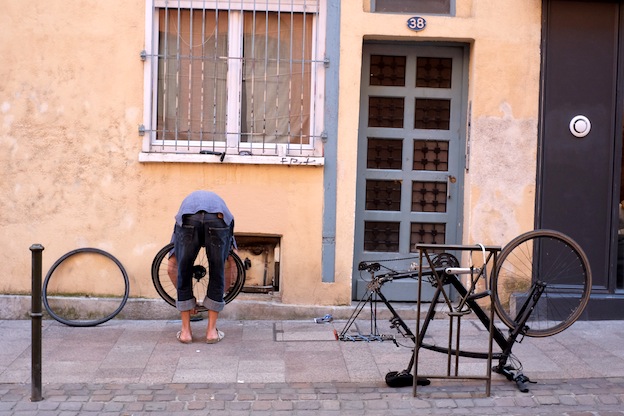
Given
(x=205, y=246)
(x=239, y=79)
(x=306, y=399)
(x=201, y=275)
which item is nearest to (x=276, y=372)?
(x=306, y=399)

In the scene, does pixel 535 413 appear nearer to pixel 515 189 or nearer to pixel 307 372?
pixel 307 372

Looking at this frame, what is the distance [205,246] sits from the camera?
7.33 metres

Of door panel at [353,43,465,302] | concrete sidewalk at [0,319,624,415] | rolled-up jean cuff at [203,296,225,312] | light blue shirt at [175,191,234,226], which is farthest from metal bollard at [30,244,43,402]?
door panel at [353,43,465,302]

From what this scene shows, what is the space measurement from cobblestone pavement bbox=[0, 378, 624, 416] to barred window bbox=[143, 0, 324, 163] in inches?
116

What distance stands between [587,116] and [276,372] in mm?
4100

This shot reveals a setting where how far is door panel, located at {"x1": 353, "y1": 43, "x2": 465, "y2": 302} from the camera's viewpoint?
8805 mm

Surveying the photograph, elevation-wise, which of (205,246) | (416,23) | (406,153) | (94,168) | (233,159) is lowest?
(205,246)

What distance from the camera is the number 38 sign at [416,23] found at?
8414mm

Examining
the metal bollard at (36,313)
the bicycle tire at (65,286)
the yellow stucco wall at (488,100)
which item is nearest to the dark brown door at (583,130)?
the yellow stucco wall at (488,100)

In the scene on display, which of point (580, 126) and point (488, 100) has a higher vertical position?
point (488, 100)

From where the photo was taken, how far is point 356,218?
8.86 m

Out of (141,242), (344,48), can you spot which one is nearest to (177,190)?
(141,242)

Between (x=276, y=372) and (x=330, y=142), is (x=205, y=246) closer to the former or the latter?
(x=276, y=372)

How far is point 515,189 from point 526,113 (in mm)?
751
